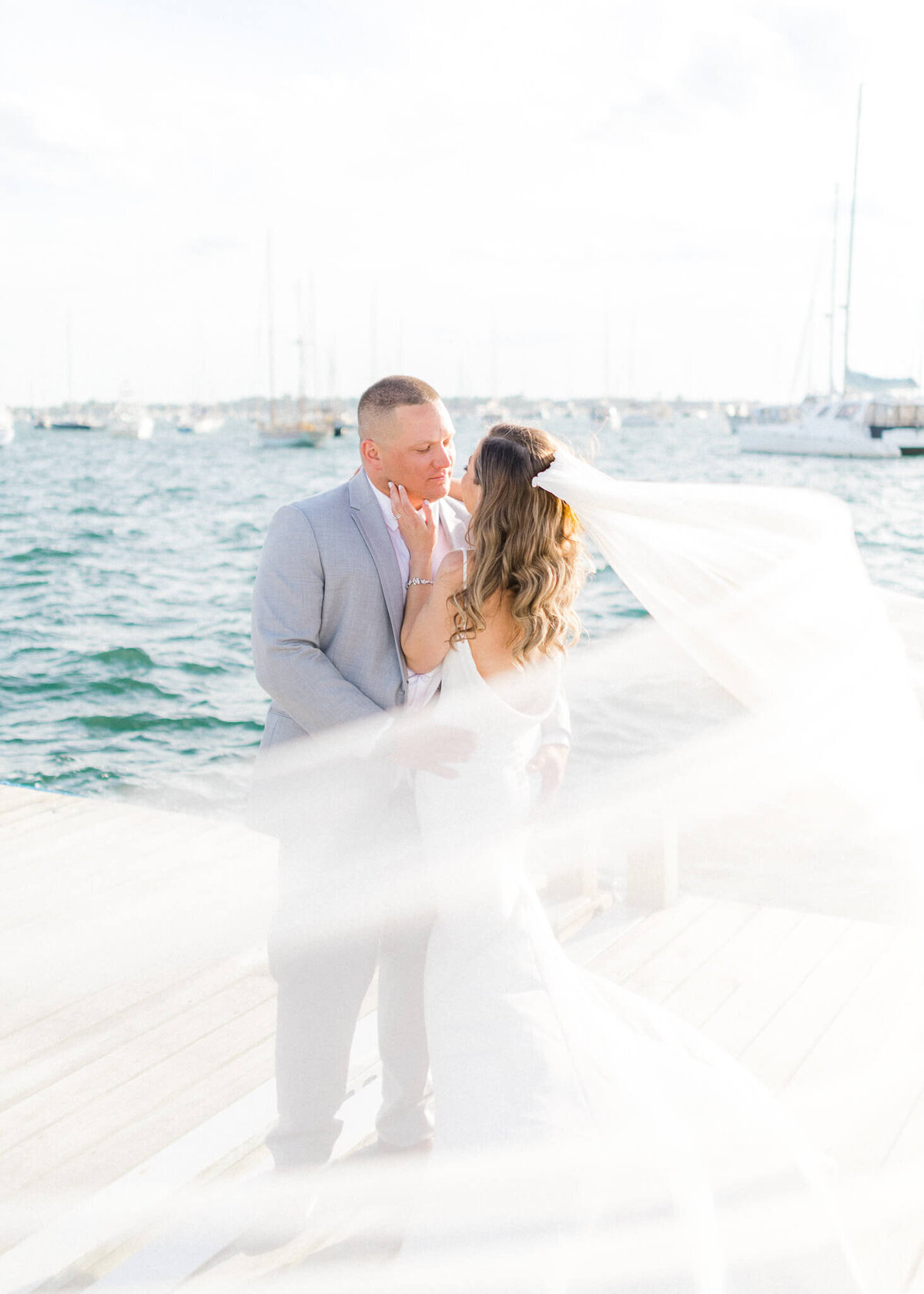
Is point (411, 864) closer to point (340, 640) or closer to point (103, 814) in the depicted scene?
point (340, 640)

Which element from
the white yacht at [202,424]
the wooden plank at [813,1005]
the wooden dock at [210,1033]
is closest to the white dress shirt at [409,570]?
the wooden dock at [210,1033]

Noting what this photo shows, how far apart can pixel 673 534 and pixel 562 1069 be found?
1.15m

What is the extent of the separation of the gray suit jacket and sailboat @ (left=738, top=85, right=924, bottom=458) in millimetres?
46745

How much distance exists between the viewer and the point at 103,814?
4969 mm

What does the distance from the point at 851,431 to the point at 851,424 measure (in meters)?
0.30

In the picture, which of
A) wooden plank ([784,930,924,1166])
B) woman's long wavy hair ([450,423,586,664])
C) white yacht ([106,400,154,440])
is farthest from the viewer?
white yacht ([106,400,154,440])

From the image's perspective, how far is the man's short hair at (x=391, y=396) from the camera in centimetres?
220

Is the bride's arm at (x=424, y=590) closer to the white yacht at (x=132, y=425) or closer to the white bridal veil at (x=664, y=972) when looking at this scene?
the white bridal veil at (x=664, y=972)

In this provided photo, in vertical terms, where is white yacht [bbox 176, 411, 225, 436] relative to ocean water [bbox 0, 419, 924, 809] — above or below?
above

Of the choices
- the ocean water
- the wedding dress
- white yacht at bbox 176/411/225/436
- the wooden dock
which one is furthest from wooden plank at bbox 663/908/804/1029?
white yacht at bbox 176/411/225/436

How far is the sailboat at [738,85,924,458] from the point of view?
153ft

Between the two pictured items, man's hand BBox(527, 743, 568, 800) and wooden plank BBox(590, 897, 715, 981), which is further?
wooden plank BBox(590, 897, 715, 981)

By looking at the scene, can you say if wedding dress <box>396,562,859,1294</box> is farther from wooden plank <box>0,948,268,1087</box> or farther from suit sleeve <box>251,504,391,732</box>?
wooden plank <box>0,948,268,1087</box>

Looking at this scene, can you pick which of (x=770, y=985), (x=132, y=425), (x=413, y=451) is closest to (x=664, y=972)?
(x=770, y=985)
